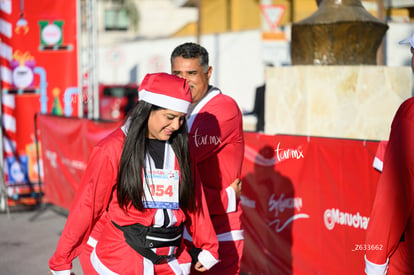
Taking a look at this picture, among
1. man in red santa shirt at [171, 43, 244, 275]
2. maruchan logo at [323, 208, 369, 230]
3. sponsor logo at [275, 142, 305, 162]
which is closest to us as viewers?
man in red santa shirt at [171, 43, 244, 275]

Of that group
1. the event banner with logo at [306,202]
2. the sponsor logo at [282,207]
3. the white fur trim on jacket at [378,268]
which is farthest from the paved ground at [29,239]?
the white fur trim on jacket at [378,268]

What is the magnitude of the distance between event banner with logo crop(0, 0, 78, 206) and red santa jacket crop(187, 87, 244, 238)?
6.38 meters

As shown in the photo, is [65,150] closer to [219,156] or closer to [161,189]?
[219,156]

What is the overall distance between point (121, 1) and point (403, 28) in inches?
1452

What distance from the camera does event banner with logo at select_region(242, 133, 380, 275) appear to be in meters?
5.30

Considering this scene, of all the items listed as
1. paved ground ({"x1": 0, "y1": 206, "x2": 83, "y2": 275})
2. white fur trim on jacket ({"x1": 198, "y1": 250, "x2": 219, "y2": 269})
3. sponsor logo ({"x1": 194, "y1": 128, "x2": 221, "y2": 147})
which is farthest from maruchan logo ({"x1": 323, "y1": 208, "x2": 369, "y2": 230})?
paved ground ({"x1": 0, "y1": 206, "x2": 83, "y2": 275})

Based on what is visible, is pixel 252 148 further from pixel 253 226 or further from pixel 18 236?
pixel 18 236

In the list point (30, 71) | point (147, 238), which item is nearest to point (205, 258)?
point (147, 238)

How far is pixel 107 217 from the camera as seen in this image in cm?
340

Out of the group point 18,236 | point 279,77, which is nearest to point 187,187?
point 279,77

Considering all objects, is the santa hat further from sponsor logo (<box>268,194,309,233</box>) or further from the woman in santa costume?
sponsor logo (<box>268,194,309,233</box>)

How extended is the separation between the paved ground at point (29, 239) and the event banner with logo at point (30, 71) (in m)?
0.55

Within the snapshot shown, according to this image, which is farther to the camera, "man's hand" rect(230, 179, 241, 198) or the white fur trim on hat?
"man's hand" rect(230, 179, 241, 198)

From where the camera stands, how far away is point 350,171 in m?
5.38
